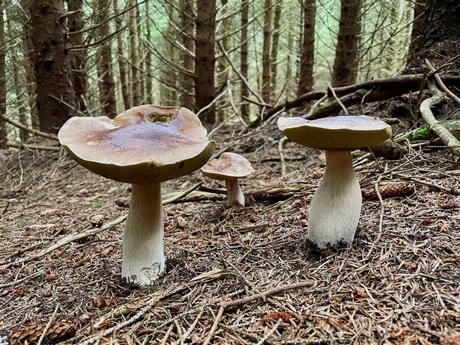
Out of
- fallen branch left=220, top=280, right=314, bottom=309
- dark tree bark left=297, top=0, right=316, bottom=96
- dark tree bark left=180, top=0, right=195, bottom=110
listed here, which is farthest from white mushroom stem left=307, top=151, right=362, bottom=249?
dark tree bark left=297, top=0, right=316, bottom=96

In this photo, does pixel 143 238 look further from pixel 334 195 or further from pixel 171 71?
pixel 171 71

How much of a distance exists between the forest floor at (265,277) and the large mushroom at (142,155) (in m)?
0.17

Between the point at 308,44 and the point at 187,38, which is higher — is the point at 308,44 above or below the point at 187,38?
above

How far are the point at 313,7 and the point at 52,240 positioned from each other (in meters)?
7.23

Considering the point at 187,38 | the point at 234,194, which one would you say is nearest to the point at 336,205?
the point at 234,194

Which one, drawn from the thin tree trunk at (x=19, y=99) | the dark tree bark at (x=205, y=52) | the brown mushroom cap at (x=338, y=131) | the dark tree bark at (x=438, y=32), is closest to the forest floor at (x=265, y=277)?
the brown mushroom cap at (x=338, y=131)

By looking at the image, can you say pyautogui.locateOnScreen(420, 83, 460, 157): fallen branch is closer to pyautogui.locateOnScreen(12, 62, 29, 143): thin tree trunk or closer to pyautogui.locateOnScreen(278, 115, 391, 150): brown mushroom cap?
pyautogui.locateOnScreen(278, 115, 391, 150): brown mushroom cap

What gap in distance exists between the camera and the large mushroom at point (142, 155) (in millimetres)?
1696

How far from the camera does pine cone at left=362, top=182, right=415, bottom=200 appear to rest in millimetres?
2738

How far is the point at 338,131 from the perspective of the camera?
181 cm

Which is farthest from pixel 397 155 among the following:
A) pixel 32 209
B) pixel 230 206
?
pixel 32 209

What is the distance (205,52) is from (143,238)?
5725 mm

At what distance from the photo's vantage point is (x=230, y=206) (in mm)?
3318

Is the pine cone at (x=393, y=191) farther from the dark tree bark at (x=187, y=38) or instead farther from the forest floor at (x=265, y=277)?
the dark tree bark at (x=187, y=38)
